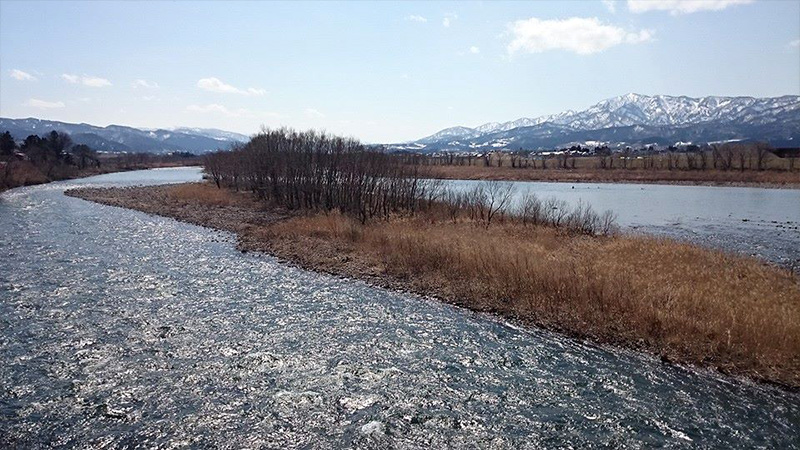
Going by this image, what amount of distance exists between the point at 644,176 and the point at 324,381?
9805cm

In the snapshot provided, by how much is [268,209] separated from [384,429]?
132 feet

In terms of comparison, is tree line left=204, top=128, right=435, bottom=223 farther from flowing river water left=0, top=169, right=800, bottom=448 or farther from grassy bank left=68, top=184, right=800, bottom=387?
→ flowing river water left=0, top=169, right=800, bottom=448

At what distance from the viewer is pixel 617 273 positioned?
18594mm

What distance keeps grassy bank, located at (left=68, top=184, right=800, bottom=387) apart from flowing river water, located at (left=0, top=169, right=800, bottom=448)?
1099mm

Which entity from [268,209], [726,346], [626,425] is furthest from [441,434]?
[268,209]

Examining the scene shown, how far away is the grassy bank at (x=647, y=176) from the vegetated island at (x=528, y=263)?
3539 cm

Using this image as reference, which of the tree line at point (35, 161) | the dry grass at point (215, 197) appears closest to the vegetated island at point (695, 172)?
the dry grass at point (215, 197)

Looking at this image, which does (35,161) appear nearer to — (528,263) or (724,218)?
(528,263)

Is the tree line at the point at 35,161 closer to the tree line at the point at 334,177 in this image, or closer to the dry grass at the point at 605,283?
the tree line at the point at 334,177

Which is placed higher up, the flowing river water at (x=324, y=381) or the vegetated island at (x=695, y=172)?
the vegetated island at (x=695, y=172)

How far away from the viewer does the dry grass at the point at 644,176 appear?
274 ft

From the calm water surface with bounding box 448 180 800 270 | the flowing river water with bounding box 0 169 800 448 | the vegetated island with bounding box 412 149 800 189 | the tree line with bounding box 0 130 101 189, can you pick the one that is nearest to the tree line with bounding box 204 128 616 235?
the calm water surface with bounding box 448 180 800 270

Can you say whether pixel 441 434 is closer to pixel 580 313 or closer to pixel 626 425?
pixel 626 425

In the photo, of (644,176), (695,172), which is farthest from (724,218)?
(695,172)
